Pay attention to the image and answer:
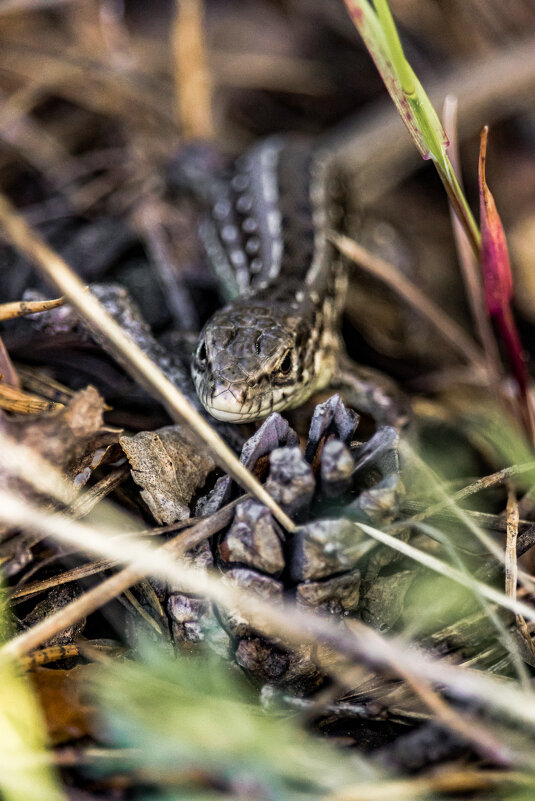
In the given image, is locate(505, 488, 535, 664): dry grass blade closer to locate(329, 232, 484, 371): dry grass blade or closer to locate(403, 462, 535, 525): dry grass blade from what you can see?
locate(403, 462, 535, 525): dry grass blade

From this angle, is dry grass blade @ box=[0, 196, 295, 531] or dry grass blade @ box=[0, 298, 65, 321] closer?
dry grass blade @ box=[0, 196, 295, 531]

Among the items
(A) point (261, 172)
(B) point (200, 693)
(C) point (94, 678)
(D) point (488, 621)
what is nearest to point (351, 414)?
(D) point (488, 621)

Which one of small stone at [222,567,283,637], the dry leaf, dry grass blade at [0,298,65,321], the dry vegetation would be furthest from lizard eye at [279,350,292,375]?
small stone at [222,567,283,637]

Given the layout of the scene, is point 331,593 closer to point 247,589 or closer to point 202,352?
point 247,589

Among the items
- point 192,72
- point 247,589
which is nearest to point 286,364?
point 247,589

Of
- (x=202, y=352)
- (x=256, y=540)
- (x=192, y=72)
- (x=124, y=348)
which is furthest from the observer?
(x=192, y=72)

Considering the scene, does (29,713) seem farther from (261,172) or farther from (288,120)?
(288,120)
